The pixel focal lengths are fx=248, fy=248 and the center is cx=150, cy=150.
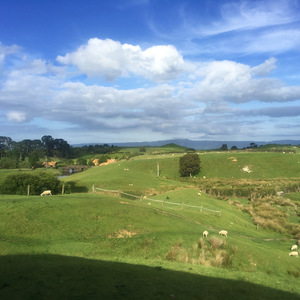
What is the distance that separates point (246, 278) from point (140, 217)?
10932 millimetres

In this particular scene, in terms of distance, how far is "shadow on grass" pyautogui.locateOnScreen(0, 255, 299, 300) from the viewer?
348 inches

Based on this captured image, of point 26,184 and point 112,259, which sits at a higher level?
point 26,184

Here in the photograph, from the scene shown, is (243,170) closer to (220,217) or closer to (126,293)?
(220,217)

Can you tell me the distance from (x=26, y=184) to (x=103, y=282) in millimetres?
32864

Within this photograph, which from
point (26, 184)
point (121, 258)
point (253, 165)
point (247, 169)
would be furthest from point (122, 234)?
point (253, 165)

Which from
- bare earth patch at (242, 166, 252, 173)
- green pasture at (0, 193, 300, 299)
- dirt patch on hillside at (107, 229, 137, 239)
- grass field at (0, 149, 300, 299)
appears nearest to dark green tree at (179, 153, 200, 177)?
bare earth patch at (242, 166, 252, 173)

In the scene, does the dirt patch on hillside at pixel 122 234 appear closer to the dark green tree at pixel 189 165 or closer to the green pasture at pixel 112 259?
the green pasture at pixel 112 259

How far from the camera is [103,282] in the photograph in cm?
1009

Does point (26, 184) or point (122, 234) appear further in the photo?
point (26, 184)

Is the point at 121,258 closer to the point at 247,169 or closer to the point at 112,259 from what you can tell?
the point at 112,259

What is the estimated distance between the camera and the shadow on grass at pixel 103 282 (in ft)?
29.0

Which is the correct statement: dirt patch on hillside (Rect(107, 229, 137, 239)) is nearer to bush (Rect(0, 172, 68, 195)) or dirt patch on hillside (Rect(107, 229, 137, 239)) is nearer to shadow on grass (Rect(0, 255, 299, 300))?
shadow on grass (Rect(0, 255, 299, 300))

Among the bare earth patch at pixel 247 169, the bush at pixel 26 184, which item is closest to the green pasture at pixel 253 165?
the bare earth patch at pixel 247 169

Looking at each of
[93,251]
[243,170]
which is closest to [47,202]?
[93,251]
